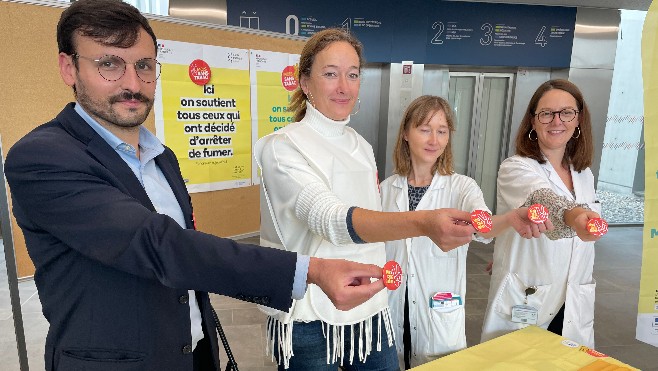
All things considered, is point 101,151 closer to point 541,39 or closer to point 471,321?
point 471,321

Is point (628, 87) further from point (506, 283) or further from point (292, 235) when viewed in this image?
point (292, 235)

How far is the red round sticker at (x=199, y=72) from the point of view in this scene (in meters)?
3.12

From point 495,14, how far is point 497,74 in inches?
31.5

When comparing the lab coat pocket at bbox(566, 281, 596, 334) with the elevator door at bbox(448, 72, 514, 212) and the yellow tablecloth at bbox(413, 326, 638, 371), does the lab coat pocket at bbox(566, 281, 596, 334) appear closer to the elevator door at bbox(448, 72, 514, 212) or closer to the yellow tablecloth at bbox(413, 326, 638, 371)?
the yellow tablecloth at bbox(413, 326, 638, 371)

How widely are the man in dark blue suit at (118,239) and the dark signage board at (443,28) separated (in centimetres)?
420

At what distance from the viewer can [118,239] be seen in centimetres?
80

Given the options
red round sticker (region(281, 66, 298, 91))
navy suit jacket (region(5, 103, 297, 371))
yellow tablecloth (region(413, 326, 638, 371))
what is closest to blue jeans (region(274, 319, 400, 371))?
yellow tablecloth (region(413, 326, 638, 371))

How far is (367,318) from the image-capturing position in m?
1.36

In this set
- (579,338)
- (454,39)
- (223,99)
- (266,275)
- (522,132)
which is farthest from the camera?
(454,39)

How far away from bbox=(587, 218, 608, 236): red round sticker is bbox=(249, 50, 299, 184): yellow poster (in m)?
2.68

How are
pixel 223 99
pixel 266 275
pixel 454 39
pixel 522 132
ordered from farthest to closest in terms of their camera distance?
pixel 454 39, pixel 223 99, pixel 522 132, pixel 266 275

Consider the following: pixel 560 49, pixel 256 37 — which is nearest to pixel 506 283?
pixel 256 37

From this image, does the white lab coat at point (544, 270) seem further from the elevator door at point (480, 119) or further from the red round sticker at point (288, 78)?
the elevator door at point (480, 119)

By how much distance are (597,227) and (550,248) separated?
403 millimetres
